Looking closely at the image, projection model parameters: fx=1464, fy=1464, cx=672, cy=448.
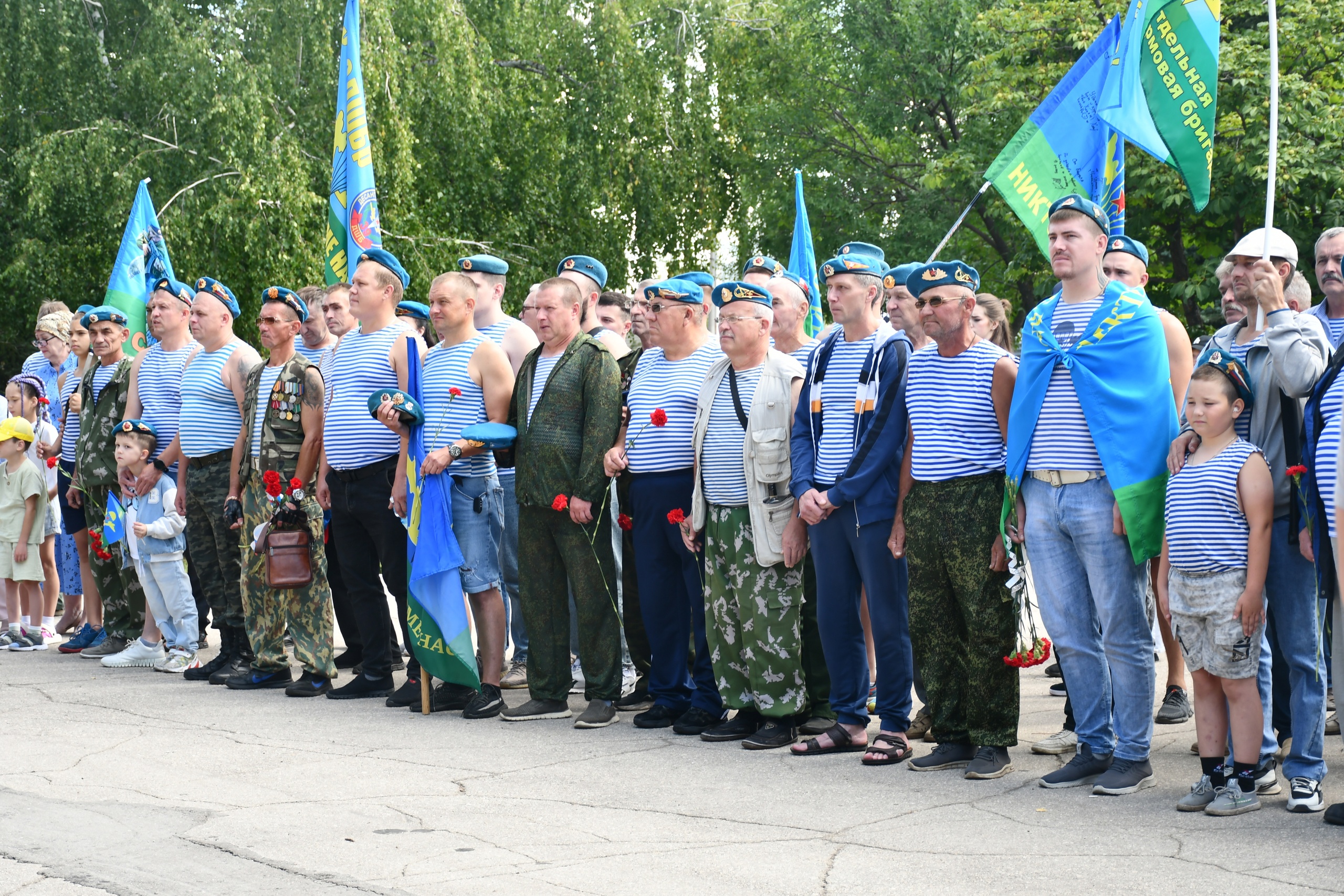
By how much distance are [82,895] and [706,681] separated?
11.7ft

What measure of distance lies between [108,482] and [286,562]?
228cm

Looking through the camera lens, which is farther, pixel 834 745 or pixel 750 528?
pixel 750 528

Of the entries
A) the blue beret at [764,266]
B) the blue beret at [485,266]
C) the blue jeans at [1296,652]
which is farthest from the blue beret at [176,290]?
the blue jeans at [1296,652]

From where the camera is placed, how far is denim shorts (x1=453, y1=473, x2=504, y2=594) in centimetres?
796

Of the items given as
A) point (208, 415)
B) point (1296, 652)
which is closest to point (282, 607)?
point (208, 415)

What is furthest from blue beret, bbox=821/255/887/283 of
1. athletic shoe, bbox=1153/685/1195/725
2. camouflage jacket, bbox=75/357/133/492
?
camouflage jacket, bbox=75/357/133/492

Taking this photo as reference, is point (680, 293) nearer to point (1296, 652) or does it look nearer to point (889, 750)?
point (889, 750)

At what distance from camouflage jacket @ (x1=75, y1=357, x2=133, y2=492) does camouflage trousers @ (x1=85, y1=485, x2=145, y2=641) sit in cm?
10

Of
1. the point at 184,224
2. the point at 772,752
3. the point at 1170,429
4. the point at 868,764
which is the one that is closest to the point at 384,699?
the point at 772,752

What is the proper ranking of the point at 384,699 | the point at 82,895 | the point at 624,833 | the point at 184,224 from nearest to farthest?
1. the point at 82,895
2. the point at 624,833
3. the point at 384,699
4. the point at 184,224

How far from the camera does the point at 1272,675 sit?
6289 mm

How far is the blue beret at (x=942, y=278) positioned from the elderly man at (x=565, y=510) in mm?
1942

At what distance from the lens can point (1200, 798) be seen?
5.44 meters

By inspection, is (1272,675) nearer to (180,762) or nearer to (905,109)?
(180,762)
